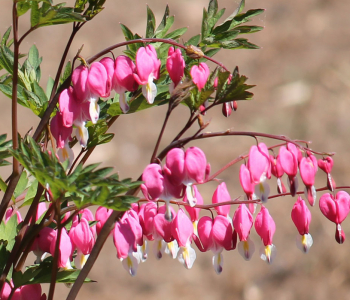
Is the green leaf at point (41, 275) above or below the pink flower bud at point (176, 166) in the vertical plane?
below

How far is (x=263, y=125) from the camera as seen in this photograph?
3.37 metres

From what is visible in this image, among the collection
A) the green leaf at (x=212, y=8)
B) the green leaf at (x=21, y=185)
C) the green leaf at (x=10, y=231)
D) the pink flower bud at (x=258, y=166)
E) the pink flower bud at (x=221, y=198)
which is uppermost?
the green leaf at (x=212, y=8)

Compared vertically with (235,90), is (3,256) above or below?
below

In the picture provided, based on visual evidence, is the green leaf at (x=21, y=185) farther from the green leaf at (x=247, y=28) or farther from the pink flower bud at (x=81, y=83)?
the green leaf at (x=247, y=28)

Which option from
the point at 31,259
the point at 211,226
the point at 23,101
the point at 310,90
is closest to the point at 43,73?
the point at 31,259

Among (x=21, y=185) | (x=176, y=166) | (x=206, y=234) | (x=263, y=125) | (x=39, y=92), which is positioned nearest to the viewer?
(x=176, y=166)

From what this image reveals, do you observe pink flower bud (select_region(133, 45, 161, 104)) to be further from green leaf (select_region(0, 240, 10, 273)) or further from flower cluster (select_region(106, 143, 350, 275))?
green leaf (select_region(0, 240, 10, 273))

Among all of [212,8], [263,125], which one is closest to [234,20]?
[212,8]

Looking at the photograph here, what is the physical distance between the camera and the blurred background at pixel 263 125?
2801mm

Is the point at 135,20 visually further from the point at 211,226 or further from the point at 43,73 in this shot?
the point at 211,226

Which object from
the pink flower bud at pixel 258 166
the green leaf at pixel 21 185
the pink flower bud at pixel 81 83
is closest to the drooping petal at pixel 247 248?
the pink flower bud at pixel 258 166

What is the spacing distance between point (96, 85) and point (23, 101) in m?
0.25

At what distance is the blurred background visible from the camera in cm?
280

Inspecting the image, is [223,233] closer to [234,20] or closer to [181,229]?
[181,229]
